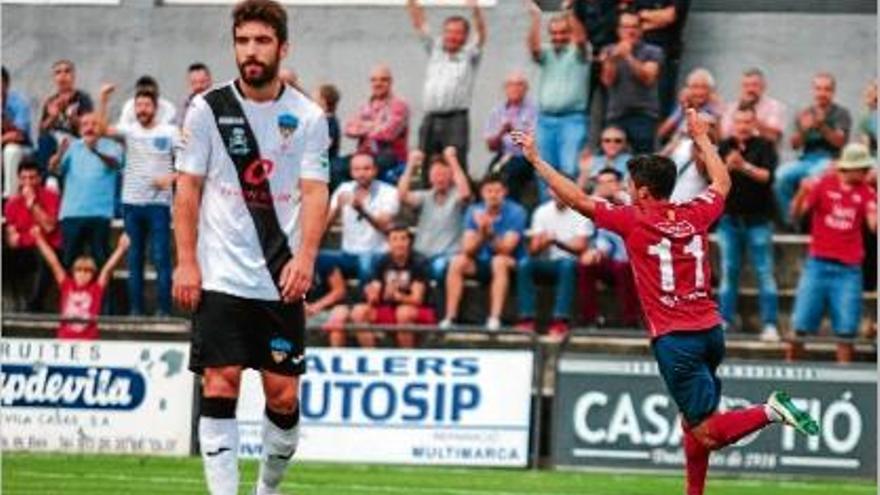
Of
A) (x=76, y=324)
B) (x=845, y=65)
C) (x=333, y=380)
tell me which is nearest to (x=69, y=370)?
(x=76, y=324)

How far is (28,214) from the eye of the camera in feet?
83.3

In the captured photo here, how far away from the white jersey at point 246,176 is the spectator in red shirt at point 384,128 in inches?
461

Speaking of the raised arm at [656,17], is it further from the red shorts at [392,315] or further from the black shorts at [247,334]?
the black shorts at [247,334]

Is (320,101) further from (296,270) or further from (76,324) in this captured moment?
(296,270)

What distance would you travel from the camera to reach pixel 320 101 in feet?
80.3

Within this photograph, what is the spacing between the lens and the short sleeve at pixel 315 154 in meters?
12.8

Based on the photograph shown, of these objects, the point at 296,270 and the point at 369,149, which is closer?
the point at 296,270

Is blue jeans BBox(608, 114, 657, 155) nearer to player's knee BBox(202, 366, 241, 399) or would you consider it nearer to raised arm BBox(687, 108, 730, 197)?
raised arm BBox(687, 108, 730, 197)

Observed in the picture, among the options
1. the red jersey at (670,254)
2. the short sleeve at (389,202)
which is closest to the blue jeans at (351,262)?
the short sleeve at (389,202)

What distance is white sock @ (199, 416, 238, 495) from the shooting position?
12.7m

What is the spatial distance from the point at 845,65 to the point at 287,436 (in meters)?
13.7

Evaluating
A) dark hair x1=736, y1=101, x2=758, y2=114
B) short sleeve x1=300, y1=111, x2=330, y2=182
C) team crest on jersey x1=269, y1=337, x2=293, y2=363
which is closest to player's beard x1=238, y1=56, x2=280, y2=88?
short sleeve x1=300, y1=111, x2=330, y2=182

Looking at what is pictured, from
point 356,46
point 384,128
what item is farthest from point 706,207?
point 356,46

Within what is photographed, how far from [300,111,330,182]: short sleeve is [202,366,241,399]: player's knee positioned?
103 centimetres
